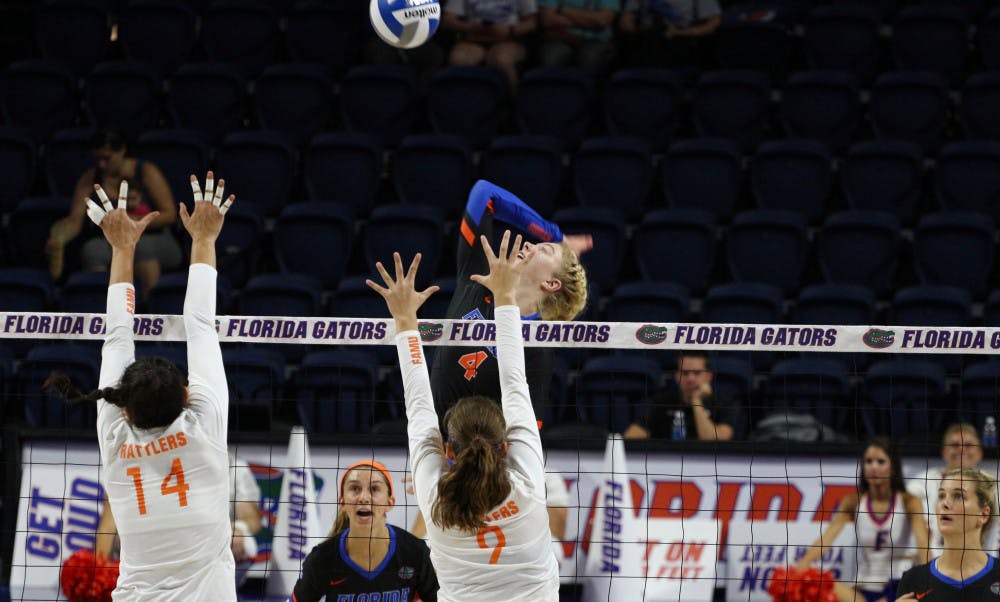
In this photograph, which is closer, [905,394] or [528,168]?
A: [905,394]

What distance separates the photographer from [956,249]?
1062cm

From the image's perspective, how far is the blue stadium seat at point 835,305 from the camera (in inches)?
393

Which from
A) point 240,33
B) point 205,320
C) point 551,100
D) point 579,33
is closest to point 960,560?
point 205,320

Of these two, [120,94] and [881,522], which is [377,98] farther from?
[881,522]

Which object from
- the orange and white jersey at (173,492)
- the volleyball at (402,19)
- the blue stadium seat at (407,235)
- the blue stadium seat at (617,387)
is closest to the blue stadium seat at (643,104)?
the blue stadium seat at (407,235)

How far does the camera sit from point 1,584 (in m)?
8.45

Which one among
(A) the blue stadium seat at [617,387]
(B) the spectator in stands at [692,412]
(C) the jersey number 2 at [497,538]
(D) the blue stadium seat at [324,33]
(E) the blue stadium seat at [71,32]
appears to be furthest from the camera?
(E) the blue stadium seat at [71,32]

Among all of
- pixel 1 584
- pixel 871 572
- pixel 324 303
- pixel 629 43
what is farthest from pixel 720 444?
pixel 629 43

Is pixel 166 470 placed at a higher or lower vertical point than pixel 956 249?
lower

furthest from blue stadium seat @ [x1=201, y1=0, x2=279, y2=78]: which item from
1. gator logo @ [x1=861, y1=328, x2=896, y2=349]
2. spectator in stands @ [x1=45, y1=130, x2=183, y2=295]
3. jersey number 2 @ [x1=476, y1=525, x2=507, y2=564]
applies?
jersey number 2 @ [x1=476, y1=525, x2=507, y2=564]

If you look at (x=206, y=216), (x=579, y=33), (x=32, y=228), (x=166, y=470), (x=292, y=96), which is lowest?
(x=166, y=470)

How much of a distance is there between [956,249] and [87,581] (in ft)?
22.5

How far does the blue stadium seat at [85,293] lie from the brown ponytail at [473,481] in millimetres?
6074

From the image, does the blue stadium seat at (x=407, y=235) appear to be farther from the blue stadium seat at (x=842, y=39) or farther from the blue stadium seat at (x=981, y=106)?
the blue stadium seat at (x=981, y=106)
